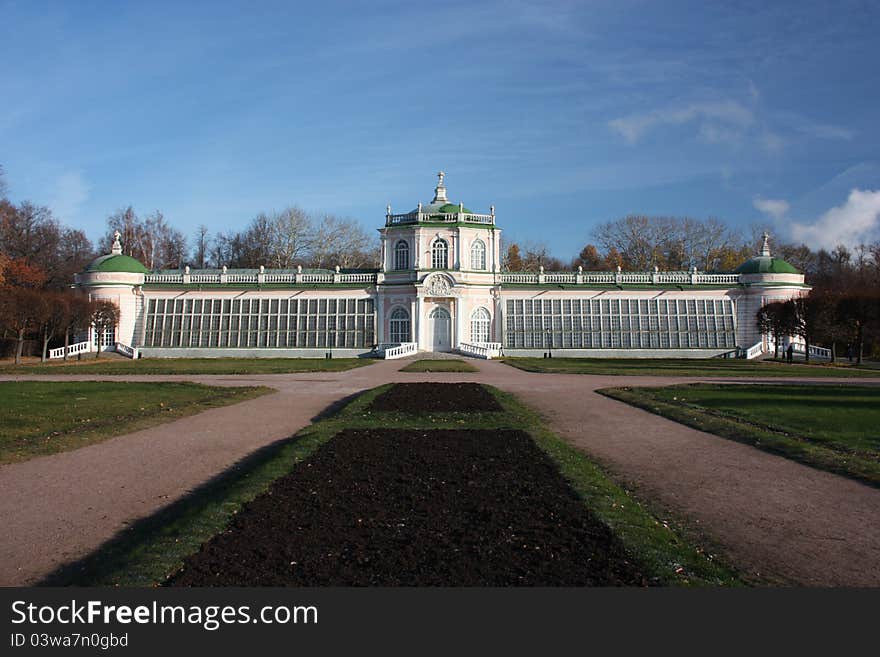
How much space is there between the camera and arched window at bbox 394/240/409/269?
62.1m

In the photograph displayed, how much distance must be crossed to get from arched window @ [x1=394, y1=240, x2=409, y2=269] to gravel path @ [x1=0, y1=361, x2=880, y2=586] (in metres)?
43.1

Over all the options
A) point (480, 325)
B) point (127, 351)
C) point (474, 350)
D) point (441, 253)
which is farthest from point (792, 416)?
point (127, 351)

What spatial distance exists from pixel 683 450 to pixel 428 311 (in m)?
46.7

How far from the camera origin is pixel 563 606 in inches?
227

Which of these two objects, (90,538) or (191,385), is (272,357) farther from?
(90,538)

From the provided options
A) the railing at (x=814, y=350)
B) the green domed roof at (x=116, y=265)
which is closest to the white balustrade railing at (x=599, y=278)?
the railing at (x=814, y=350)

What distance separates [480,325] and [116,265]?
31615mm

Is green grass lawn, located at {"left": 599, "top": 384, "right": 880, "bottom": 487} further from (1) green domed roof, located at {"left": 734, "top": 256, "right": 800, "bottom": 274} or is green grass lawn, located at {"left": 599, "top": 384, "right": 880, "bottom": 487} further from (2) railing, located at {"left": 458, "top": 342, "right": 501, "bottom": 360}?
(1) green domed roof, located at {"left": 734, "top": 256, "right": 800, "bottom": 274}

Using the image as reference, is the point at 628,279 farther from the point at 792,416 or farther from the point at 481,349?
the point at 792,416

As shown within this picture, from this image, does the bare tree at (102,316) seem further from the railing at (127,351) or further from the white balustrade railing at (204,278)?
the white balustrade railing at (204,278)

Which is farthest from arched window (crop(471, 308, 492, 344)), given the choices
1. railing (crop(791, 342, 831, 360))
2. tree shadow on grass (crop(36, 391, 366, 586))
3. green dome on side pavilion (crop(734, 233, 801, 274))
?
tree shadow on grass (crop(36, 391, 366, 586))

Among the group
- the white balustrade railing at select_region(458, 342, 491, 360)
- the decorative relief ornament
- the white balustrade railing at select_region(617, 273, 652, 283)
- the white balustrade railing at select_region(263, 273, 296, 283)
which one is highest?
the white balustrade railing at select_region(263, 273, 296, 283)

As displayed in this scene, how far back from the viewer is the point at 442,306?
6056cm

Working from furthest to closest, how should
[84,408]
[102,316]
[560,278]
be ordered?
1. [560,278]
2. [102,316]
3. [84,408]
